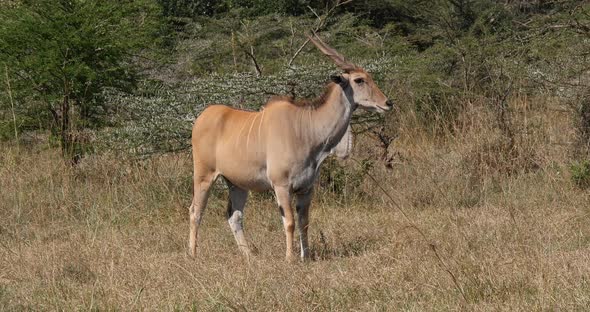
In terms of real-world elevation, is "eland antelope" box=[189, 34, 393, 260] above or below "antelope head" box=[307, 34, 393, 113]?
below

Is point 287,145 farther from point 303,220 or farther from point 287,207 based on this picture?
point 303,220

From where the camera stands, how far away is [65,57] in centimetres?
945

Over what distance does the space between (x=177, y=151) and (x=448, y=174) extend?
8.83 feet

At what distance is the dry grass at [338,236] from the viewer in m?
5.10

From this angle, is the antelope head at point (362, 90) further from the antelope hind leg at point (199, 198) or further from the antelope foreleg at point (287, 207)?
the antelope hind leg at point (199, 198)

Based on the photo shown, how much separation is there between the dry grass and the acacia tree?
0.49 m

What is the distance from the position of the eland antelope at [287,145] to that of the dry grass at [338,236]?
29 cm

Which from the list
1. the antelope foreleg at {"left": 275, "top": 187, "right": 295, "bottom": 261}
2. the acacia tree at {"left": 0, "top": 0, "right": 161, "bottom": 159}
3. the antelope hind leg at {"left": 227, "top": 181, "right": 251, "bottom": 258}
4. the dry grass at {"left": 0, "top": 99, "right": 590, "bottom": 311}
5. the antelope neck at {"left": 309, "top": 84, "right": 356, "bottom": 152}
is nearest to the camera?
the dry grass at {"left": 0, "top": 99, "right": 590, "bottom": 311}

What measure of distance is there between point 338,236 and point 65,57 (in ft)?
12.8

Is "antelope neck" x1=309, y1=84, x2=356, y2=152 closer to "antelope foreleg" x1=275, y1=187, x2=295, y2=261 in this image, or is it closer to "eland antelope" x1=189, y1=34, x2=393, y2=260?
"eland antelope" x1=189, y1=34, x2=393, y2=260

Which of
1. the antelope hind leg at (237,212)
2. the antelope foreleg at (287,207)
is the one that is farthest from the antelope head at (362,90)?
the antelope hind leg at (237,212)

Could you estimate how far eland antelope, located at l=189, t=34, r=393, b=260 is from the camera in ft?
22.1

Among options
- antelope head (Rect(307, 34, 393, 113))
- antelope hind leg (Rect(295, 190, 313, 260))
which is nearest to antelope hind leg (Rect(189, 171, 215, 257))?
antelope hind leg (Rect(295, 190, 313, 260))

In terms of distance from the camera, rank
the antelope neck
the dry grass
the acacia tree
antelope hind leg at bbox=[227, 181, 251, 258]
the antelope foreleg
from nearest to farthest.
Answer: the dry grass → the antelope foreleg → the antelope neck → antelope hind leg at bbox=[227, 181, 251, 258] → the acacia tree
